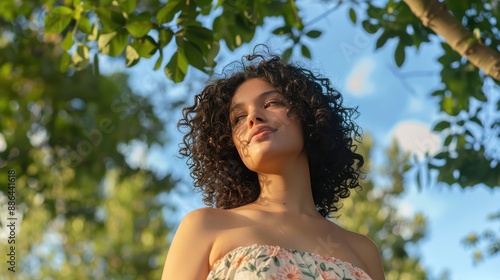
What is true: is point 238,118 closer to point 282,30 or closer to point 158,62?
point 158,62

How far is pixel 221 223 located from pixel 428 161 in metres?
1.95

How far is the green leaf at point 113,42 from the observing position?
3.32m

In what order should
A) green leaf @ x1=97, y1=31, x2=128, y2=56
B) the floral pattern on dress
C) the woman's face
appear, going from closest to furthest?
the floral pattern on dress < the woman's face < green leaf @ x1=97, y1=31, x2=128, y2=56

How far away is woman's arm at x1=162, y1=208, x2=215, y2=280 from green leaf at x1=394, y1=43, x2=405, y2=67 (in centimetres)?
164

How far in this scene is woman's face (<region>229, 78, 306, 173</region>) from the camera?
98.0 inches

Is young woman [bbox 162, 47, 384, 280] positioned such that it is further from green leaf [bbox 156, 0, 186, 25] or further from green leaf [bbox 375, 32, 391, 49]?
green leaf [bbox 375, 32, 391, 49]

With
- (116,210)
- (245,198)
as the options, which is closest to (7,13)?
(245,198)

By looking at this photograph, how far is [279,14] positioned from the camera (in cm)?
400

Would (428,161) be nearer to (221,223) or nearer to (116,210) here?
(221,223)

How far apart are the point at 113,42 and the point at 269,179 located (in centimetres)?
112

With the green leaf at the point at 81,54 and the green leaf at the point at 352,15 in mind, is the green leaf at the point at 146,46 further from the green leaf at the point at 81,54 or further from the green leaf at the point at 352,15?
the green leaf at the point at 352,15

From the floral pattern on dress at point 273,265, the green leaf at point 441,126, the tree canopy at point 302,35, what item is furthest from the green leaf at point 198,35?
the green leaf at point 441,126

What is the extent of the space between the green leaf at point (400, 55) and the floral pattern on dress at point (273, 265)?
1.60 m

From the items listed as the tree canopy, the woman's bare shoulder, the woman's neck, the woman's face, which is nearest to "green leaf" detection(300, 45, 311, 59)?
the tree canopy
